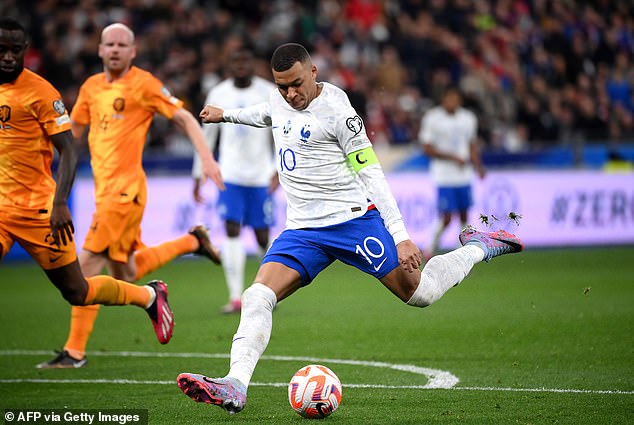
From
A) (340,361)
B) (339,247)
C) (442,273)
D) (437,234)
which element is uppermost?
(339,247)

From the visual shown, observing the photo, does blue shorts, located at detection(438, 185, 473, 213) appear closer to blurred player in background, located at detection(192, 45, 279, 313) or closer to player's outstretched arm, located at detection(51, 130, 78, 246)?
blurred player in background, located at detection(192, 45, 279, 313)

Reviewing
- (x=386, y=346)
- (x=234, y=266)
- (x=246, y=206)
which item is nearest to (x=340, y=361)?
(x=386, y=346)

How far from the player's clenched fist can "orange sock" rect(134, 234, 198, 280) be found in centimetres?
245

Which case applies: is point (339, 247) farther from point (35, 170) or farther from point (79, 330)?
point (79, 330)

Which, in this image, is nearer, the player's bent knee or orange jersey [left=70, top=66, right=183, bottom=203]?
the player's bent knee

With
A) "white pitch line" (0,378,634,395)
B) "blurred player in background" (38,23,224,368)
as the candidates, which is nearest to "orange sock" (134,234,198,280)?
"blurred player in background" (38,23,224,368)

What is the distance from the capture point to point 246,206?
40.4 ft

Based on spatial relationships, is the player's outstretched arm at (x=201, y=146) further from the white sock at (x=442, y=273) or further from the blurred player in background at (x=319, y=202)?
the white sock at (x=442, y=273)

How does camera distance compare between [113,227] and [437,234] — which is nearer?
[113,227]

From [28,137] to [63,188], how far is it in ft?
2.09

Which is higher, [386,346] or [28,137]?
[28,137]

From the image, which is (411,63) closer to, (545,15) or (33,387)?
(545,15)

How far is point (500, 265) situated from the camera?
57.1 ft

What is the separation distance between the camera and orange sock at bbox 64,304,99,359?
28.5 ft
